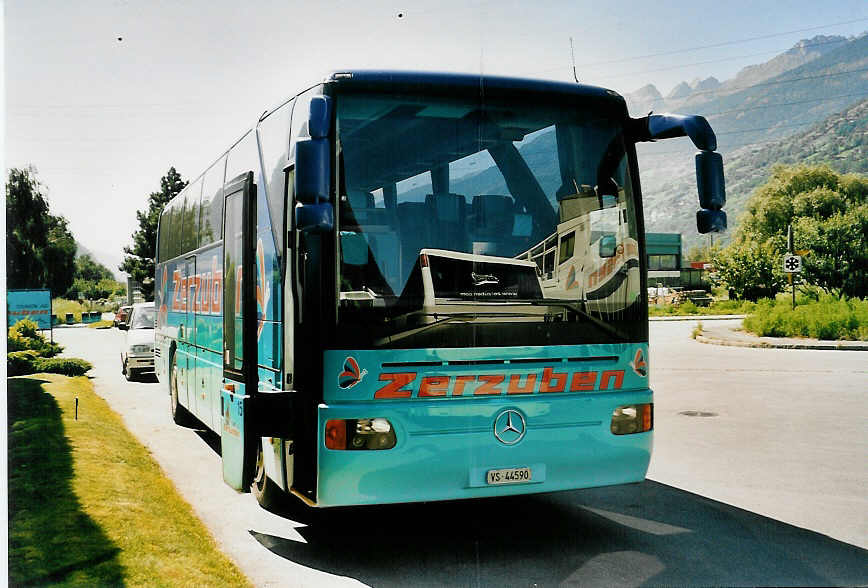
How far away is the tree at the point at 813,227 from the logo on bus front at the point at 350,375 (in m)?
29.6

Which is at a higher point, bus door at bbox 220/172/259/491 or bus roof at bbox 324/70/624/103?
bus roof at bbox 324/70/624/103

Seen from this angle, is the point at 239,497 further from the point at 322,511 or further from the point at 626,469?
the point at 626,469

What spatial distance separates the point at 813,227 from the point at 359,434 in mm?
34870

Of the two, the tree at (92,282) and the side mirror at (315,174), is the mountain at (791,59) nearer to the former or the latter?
the side mirror at (315,174)

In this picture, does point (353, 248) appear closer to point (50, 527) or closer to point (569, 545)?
point (569, 545)

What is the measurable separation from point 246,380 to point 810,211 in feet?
163

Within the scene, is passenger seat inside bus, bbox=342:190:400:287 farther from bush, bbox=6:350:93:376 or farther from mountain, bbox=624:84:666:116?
bush, bbox=6:350:93:376

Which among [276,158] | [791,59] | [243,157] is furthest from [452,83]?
[791,59]

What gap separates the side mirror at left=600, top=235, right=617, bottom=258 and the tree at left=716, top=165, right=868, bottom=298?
28.2 meters

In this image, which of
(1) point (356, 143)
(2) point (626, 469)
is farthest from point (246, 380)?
(2) point (626, 469)

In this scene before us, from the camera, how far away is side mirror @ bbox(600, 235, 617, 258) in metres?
5.78

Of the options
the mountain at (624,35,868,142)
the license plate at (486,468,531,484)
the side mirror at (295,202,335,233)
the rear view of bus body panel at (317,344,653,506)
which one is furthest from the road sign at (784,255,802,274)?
the side mirror at (295,202,335,233)

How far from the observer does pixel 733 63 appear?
24.0 feet

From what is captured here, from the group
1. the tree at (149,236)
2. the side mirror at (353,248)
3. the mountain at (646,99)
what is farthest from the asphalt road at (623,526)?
the mountain at (646,99)
